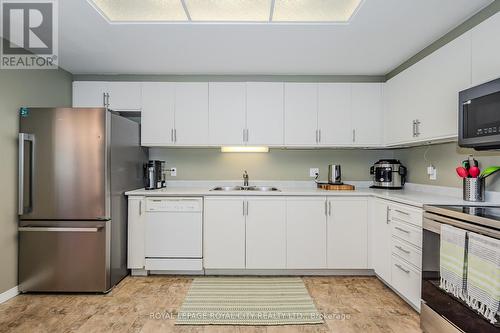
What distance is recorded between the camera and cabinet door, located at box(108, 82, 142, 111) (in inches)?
132

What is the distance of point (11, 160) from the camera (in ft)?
8.48

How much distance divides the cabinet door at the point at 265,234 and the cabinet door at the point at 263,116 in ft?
2.38

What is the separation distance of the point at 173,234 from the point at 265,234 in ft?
3.12

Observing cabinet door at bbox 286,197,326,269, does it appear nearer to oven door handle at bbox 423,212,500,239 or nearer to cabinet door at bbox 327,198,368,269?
cabinet door at bbox 327,198,368,269

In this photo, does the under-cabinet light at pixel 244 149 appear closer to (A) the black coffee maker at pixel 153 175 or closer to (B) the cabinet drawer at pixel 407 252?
(A) the black coffee maker at pixel 153 175

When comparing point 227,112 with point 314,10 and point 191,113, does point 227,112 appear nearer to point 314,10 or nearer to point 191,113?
point 191,113

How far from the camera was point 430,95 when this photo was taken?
2.48 meters

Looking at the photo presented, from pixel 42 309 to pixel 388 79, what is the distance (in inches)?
162

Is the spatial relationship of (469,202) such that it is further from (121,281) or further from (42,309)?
(42,309)

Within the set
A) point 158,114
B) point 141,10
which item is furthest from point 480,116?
point 158,114

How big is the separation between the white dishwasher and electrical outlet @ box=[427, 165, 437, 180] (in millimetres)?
2326

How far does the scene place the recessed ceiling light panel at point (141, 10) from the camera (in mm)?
2057

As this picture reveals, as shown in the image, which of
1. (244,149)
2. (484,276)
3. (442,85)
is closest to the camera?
(484,276)

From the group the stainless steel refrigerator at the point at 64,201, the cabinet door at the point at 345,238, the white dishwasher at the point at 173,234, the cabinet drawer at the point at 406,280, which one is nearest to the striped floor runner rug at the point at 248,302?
the white dishwasher at the point at 173,234
